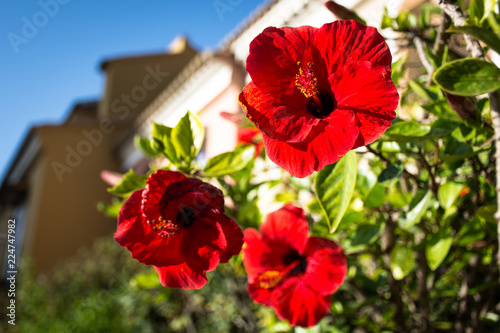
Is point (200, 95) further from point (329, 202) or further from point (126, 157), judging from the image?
point (329, 202)

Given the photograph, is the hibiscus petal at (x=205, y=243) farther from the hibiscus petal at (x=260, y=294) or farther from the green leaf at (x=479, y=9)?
the green leaf at (x=479, y=9)

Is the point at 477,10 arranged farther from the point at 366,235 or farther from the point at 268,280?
the point at 268,280

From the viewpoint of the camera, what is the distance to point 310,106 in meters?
0.84

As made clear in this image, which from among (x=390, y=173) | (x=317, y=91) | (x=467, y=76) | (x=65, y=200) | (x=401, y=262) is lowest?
(x=65, y=200)

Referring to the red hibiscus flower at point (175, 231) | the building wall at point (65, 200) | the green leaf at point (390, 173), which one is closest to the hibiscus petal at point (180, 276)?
the red hibiscus flower at point (175, 231)

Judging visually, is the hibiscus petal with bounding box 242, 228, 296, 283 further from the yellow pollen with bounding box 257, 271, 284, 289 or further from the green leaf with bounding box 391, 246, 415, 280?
the green leaf with bounding box 391, 246, 415, 280

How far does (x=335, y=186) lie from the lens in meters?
0.85

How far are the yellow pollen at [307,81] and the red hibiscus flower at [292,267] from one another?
1.71 ft

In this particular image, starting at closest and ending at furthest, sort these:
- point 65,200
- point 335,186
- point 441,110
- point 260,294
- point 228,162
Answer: point 335,186
point 441,110
point 228,162
point 260,294
point 65,200

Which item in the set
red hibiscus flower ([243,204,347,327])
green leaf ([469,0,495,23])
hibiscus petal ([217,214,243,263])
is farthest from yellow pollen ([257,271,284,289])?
green leaf ([469,0,495,23])

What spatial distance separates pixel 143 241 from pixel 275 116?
384 mm

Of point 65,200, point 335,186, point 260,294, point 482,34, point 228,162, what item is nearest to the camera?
point 482,34

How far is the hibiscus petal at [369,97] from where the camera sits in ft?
2.41

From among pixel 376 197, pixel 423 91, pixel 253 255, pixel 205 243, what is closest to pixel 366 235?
pixel 376 197
